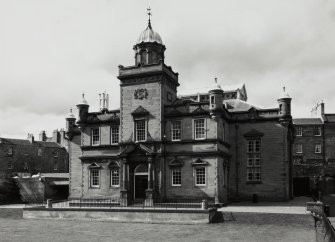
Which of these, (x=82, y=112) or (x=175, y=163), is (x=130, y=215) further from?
(x=82, y=112)

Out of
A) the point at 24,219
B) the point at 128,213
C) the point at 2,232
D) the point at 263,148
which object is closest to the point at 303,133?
the point at 263,148

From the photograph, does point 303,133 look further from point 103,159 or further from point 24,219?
point 24,219

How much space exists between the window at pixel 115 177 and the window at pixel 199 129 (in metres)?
9.18

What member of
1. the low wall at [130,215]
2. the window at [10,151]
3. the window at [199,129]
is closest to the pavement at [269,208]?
the low wall at [130,215]

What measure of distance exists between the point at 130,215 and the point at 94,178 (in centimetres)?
1188

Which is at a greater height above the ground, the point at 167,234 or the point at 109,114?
the point at 109,114

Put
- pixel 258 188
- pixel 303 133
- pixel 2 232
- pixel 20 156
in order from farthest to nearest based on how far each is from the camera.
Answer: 1. pixel 20 156
2. pixel 303 133
3. pixel 258 188
4. pixel 2 232

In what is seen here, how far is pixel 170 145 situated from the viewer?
3672 cm

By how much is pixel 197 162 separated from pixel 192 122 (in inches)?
151

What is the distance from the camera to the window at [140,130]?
3741 centimetres

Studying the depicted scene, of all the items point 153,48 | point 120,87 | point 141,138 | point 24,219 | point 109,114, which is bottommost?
point 24,219

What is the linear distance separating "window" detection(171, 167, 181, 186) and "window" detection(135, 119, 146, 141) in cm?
429

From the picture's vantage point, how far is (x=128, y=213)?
29594 millimetres

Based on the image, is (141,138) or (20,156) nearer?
(141,138)
